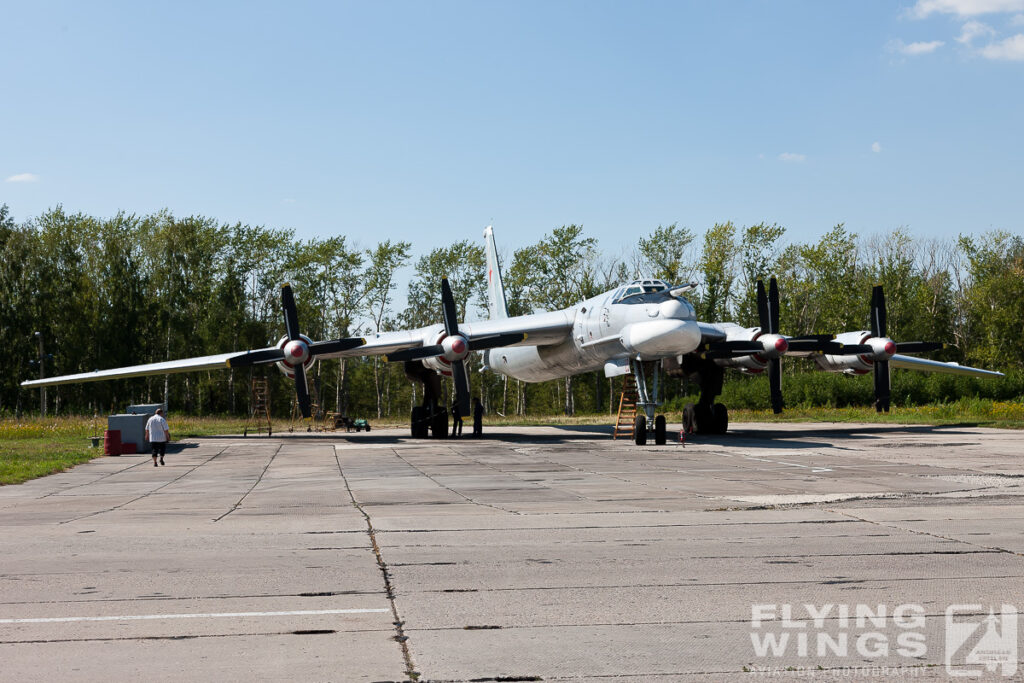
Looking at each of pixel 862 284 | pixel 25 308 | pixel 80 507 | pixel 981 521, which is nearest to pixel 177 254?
pixel 25 308

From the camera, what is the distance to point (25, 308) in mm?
57719

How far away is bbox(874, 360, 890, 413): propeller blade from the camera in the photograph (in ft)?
98.6

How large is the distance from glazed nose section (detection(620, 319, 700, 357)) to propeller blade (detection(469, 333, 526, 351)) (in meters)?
5.49

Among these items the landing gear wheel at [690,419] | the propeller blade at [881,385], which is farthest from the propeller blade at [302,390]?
the propeller blade at [881,385]

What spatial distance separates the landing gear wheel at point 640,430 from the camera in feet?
81.3

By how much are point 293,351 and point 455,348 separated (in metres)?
5.54

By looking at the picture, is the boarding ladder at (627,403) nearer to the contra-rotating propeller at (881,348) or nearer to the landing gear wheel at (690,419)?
the landing gear wheel at (690,419)

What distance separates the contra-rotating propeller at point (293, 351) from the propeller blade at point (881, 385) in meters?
17.3

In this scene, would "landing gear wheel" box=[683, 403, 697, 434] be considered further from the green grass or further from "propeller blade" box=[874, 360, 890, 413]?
the green grass

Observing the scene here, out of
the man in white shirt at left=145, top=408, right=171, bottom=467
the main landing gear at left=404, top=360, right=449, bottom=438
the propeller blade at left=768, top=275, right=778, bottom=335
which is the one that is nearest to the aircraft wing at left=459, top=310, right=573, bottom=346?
the main landing gear at left=404, top=360, right=449, bottom=438

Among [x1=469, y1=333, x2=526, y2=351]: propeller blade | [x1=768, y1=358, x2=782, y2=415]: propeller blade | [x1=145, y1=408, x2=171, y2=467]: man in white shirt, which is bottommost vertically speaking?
[x1=145, y1=408, x2=171, y2=467]: man in white shirt

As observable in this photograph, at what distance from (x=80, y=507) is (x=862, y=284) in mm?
62184

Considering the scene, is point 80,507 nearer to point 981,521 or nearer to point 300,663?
point 300,663

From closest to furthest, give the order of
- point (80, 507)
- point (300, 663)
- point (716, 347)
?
1. point (300, 663)
2. point (80, 507)
3. point (716, 347)
